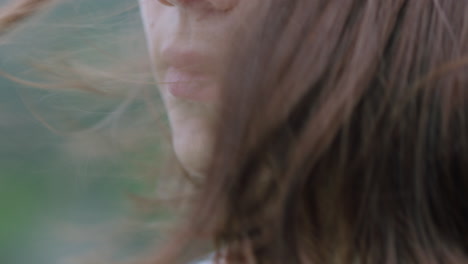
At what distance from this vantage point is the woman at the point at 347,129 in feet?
1.57

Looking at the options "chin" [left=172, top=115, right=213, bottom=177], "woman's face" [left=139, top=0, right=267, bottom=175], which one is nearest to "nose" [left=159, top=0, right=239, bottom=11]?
Result: "woman's face" [left=139, top=0, right=267, bottom=175]

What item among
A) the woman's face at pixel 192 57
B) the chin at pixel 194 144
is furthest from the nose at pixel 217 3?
the chin at pixel 194 144

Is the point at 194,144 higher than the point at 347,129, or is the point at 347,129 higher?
the point at 194,144

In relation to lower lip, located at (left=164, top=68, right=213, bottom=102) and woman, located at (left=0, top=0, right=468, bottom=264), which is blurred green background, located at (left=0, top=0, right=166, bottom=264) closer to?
lower lip, located at (left=164, top=68, right=213, bottom=102)

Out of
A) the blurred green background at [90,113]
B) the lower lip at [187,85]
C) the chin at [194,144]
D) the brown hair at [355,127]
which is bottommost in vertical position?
the brown hair at [355,127]

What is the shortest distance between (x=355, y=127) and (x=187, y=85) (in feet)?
0.59

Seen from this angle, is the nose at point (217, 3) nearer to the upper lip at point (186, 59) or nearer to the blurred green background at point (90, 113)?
the upper lip at point (186, 59)

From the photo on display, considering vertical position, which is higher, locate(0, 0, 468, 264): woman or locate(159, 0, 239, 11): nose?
locate(159, 0, 239, 11): nose

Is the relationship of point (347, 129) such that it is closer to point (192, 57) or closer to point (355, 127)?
point (355, 127)

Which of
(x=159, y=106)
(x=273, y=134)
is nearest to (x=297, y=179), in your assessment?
(x=273, y=134)


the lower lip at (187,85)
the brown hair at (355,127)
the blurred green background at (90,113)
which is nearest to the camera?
the brown hair at (355,127)

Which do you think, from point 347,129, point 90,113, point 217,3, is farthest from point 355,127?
point 90,113

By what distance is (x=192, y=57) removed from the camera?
22.3 inches

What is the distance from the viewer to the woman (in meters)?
0.48
